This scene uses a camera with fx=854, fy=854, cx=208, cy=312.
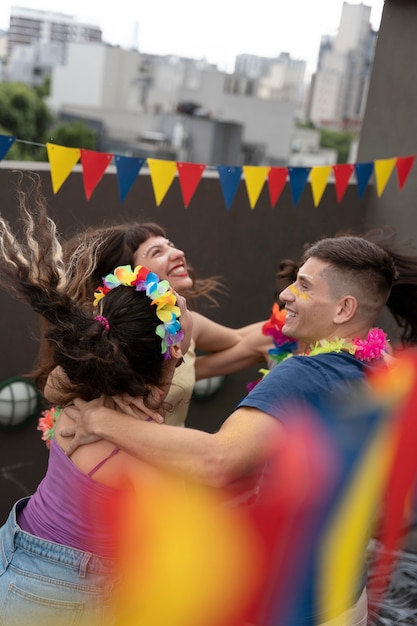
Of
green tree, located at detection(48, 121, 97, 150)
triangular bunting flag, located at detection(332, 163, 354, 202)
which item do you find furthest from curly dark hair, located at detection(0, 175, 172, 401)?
green tree, located at detection(48, 121, 97, 150)

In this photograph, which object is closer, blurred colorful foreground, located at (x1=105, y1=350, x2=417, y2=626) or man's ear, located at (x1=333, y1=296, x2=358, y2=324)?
blurred colorful foreground, located at (x1=105, y1=350, x2=417, y2=626)

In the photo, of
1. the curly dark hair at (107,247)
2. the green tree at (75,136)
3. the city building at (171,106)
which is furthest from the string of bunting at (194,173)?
the city building at (171,106)

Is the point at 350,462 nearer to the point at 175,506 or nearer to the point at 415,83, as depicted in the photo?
the point at 175,506

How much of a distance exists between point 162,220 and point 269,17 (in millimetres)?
91759

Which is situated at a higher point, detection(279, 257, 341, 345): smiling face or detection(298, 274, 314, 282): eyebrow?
detection(298, 274, 314, 282): eyebrow

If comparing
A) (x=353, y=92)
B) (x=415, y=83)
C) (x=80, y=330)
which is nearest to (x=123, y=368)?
(x=80, y=330)

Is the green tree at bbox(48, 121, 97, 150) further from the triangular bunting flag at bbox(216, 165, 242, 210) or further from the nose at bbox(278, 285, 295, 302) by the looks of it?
the nose at bbox(278, 285, 295, 302)

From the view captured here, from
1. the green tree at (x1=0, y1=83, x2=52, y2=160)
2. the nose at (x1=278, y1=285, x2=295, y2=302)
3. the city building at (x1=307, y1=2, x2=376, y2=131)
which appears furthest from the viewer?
the city building at (x1=307, y1=2, x2=376, y2=131)

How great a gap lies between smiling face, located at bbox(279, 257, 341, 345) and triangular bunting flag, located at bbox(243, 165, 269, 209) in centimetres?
175

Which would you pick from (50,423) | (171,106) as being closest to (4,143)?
(50,423)

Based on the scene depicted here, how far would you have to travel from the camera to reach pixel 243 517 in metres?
2.36

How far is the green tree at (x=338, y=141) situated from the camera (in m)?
95.6

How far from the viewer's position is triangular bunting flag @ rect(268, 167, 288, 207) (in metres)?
4.58

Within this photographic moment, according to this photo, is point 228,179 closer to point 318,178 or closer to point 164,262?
point 318,178
